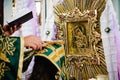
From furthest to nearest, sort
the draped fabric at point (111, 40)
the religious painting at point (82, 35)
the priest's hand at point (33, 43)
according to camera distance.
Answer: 1. the religious painting at point (82, 35)
2. the draped fabric at point (111, 40)
3. the priest's hand at point (33, 43)

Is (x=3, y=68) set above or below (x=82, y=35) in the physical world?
below

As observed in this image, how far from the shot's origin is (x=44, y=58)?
841 millimetres

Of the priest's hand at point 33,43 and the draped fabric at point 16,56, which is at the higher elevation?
the priest's hand at point 33,43

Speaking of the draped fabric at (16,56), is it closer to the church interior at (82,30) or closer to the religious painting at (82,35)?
the church interior at (82,30)

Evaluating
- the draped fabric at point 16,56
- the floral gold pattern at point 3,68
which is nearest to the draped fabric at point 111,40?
the draped fabric at point 16,56

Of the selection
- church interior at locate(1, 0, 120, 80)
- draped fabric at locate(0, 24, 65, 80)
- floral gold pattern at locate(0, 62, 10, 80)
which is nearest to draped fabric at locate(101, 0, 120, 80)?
church interior at locate(1, 0, 120, 80)

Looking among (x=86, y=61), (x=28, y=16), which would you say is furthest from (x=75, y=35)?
(x=28, y=16)

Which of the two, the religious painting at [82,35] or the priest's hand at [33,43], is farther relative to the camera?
the religious painting at [82,35]

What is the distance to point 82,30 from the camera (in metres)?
1.72

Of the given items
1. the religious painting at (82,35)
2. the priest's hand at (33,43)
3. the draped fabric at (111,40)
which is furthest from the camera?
the religious painting at (82,35)

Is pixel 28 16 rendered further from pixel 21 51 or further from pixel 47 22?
pixel 47 22

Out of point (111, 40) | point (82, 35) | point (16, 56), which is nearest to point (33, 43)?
point (16, 56)

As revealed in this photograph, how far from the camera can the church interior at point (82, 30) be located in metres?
1.56

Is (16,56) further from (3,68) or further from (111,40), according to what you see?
(111,40)
